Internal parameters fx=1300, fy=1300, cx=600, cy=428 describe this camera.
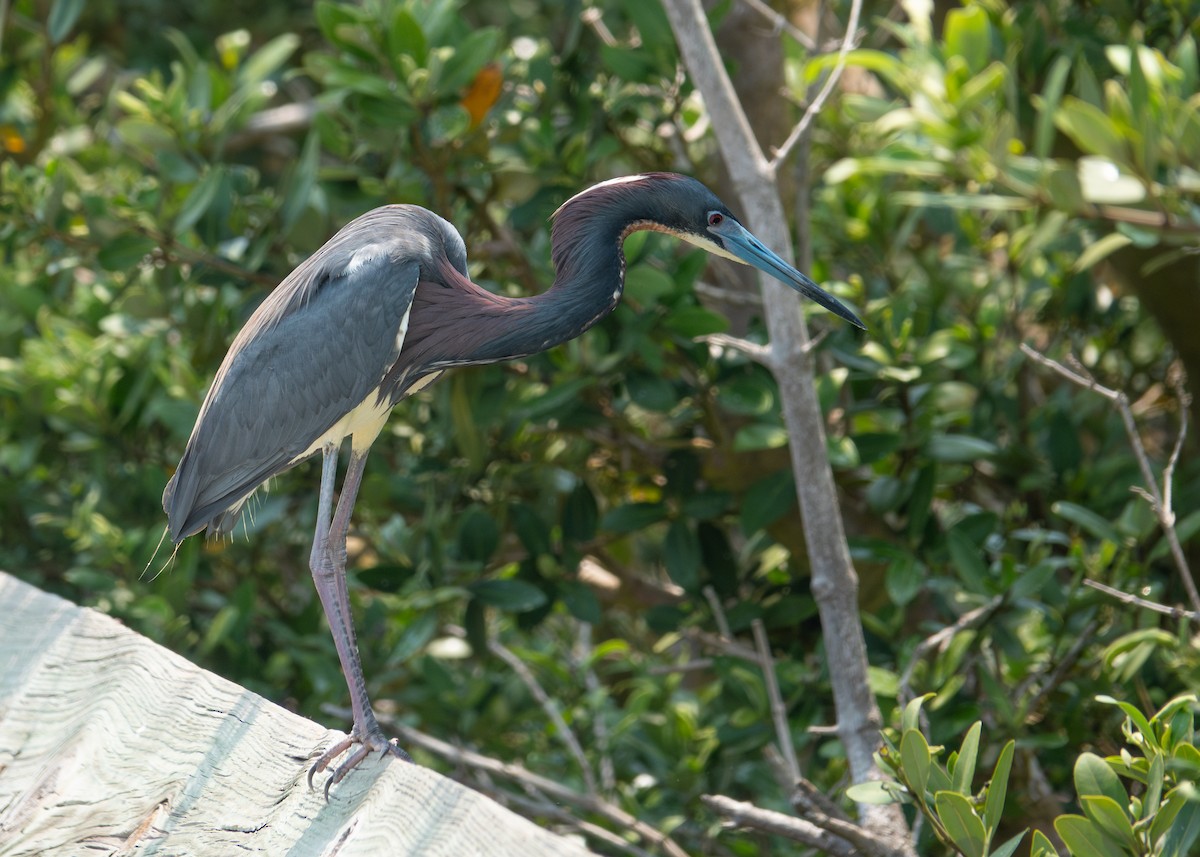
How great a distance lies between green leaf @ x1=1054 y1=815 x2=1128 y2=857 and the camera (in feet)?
6.47

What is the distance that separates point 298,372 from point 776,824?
4.51ft

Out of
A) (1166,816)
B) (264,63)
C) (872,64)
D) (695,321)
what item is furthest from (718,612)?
(264,63)

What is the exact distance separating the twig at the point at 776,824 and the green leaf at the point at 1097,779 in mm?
472

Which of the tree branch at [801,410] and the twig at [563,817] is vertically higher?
the tree branch at [801,410]

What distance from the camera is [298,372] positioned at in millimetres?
2830

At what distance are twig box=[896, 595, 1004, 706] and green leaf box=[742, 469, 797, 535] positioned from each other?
0.51 m

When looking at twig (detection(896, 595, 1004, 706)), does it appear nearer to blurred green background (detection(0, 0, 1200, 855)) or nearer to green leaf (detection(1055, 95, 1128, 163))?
blurred green background (detection(0, 0, 1200, 855))

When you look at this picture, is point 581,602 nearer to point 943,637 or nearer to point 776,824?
point 943,637

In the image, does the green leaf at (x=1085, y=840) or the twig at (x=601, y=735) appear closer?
the green leaf at (x=1085, y=840)

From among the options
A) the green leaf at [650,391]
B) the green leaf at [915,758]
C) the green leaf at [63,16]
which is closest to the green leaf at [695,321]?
the green leaf at [650,391]

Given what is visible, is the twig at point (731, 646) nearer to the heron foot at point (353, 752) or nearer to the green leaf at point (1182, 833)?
the heron foot at point (353, 752)

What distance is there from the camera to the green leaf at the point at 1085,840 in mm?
1971

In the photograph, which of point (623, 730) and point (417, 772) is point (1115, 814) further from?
point (623, 730)

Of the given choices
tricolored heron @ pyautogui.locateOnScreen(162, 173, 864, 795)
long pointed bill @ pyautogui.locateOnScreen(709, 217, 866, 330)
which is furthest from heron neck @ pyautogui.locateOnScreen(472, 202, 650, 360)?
long pointed bill @ pyautogui.locateOnScreen(709, 217, 866, 330)
